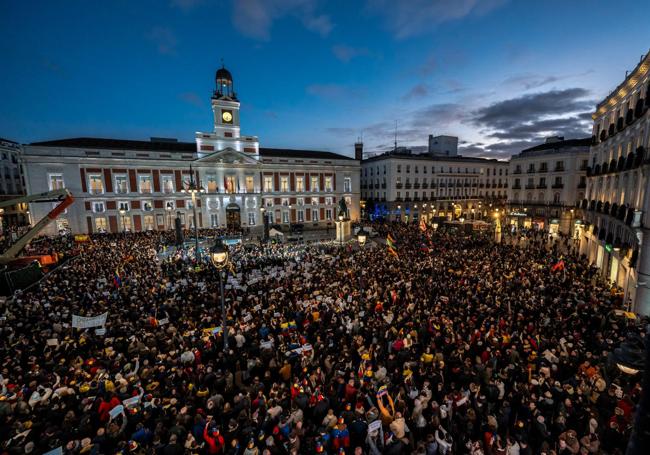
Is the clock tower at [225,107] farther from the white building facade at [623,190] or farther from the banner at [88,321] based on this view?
the white building facade at [623,190]

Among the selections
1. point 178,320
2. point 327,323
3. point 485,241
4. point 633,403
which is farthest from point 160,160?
point 633,403

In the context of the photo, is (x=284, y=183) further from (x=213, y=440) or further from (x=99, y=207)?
(x=213, y=440)

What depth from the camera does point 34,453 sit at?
5.98 metres

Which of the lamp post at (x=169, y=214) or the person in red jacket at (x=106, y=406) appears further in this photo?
the lamp post at (x=169, y=214)

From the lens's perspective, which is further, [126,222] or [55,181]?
[126,222]

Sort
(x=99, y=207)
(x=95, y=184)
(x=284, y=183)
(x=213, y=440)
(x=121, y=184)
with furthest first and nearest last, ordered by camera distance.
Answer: (x=284, y=183)
(x=121, y=184)
(x=99, y=207)
(x=95, y=184)
(x=213, y=440)

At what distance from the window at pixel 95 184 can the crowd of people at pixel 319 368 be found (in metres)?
25.9

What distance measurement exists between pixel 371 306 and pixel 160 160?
3809 cm

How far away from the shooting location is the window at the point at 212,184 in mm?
41750

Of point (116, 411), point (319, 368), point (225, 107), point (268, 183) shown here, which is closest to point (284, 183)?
point (268, 183)

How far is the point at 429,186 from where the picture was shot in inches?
2160

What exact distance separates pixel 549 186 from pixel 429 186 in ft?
59.9

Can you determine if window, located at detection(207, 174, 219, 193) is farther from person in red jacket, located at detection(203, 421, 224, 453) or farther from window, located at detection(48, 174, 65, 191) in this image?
person in red jacket, located at detection(203, 421, 224, 453)

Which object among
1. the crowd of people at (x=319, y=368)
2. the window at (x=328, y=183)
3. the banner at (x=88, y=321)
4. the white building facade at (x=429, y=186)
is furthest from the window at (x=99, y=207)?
the white building facade at (x=429, y=186)
